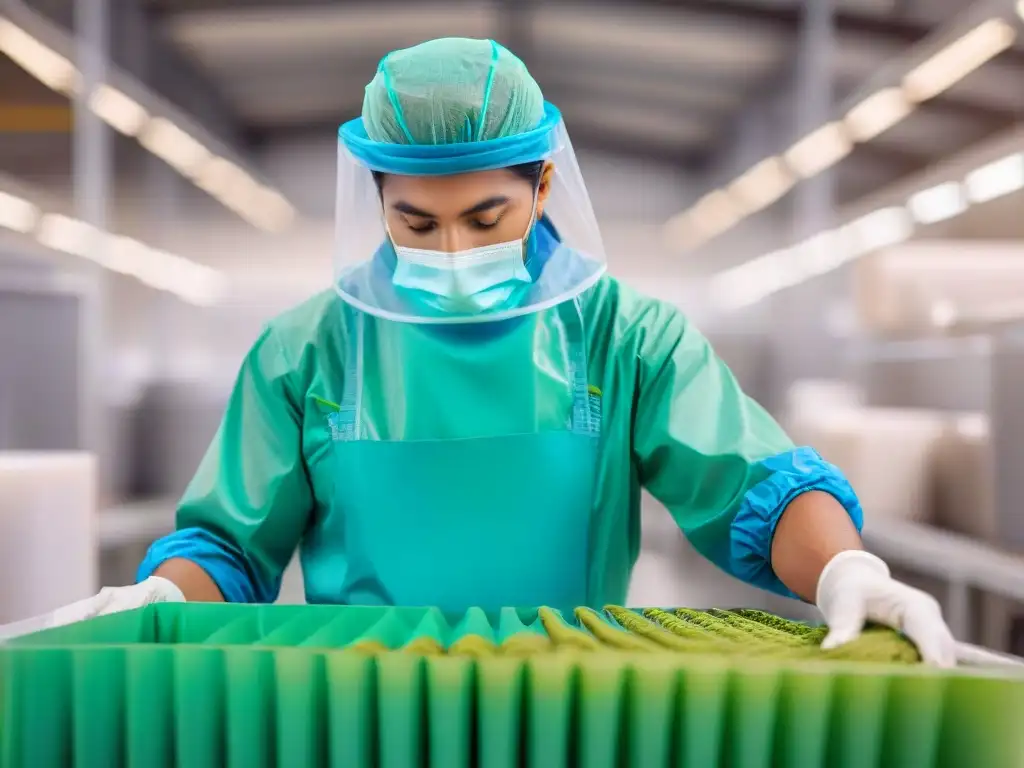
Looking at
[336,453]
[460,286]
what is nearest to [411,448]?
[336,453]

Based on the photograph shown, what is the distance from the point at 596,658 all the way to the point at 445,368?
0.59 metres

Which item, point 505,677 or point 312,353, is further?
point 312,353

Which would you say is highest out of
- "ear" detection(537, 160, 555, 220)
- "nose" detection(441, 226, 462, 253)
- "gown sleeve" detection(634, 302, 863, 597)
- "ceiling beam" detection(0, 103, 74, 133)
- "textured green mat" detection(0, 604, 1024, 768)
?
"ceiling beam" detection(0, 103, 74, 133)

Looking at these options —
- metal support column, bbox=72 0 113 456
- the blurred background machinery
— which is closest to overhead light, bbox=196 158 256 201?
the blurred background machinery

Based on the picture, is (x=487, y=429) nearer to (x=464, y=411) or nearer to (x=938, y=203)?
(x=464, y=411)

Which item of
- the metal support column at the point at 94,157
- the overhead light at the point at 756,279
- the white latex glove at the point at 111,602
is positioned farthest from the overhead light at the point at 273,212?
the white latex glove at the point at 111,602

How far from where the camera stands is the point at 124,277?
13.7 ft

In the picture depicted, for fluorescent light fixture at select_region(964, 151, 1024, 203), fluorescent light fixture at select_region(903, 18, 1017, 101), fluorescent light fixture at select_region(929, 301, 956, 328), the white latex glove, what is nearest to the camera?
the white latex glove

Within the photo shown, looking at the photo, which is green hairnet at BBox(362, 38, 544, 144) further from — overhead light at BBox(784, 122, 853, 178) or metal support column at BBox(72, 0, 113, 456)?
overhead light at BBox(784, 122, 853, 178)

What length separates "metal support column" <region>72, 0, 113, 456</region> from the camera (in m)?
3.77

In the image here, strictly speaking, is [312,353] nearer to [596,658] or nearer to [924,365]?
[596,658]

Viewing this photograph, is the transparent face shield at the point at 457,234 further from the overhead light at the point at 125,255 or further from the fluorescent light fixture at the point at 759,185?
the fluorescent light fixture at the point at 759,185

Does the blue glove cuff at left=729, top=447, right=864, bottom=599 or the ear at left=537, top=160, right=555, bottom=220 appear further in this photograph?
the ear at left=537, top=160, right=555, bottom=220

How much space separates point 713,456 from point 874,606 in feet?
1.06
